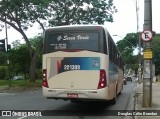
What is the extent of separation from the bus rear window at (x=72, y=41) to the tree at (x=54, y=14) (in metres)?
22.0

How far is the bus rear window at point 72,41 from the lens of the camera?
15.3 metres

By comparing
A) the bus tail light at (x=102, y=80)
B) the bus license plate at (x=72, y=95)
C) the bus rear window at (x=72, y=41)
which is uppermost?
the bus rear window at (x=72, y=41)

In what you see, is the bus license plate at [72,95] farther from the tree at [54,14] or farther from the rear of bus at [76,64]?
the tree at [54,14]

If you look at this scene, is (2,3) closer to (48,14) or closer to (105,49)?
(48,14)

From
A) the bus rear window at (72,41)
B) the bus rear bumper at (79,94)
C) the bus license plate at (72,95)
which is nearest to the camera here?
the bus rear bumper at (79,94)

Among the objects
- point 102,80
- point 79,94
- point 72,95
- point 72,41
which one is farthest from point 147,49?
point 72,95

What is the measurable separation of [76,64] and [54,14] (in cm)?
2667

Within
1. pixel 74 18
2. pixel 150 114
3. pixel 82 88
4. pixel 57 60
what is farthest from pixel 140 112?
pixel 74 18

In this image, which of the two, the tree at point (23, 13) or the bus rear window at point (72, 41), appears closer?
the bus rear window at point (72, 41)

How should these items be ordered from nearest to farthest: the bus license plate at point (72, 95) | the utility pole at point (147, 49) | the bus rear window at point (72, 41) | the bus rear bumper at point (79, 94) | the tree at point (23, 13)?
the bus rear bumper at point (79, 94), the bus license plate at point (72, 95), the bus rear window at point (72, 41), the utility pole at point (147, 49), the tree at point (23, 13)

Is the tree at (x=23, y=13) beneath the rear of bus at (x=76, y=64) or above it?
above

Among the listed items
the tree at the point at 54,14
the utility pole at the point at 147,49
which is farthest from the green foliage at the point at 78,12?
the utility pole at the point at 147,49

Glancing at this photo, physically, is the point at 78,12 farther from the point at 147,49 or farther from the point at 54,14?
the point at 147,49

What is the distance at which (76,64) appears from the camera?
15.2 meters
